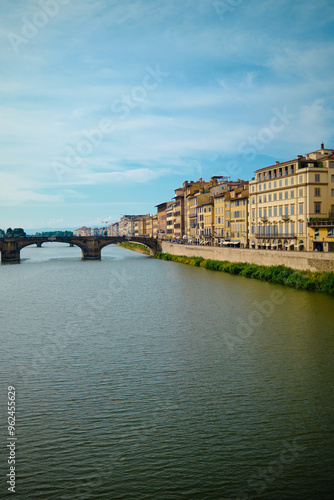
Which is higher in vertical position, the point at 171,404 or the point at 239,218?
the point at 239,218

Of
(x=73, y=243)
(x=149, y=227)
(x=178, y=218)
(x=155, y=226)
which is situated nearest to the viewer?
(x=73, y=243)

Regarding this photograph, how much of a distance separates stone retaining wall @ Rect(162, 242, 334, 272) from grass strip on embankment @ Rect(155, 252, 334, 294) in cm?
65

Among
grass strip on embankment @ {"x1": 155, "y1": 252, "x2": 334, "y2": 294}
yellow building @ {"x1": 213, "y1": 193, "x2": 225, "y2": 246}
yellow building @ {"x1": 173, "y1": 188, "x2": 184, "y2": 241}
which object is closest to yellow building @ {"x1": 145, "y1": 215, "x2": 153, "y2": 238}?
yellow building @ {"x1": 173, "y1": 188, "x2": 184, "y2": 241}

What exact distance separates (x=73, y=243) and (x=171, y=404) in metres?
93.5

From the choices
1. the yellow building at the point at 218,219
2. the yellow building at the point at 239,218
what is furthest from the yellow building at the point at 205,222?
the yellow building at the point at 239,218

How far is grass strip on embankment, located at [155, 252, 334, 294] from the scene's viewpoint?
41.7 m

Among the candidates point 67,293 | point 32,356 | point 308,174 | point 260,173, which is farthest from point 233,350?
point 260,173

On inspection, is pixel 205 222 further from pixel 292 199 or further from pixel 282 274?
pixel 282 274

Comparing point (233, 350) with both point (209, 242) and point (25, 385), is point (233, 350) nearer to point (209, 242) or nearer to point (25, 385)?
point (25, 385)

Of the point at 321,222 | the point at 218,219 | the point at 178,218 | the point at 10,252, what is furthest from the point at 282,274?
the point at 178,218

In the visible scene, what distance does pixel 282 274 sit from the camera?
157 feet

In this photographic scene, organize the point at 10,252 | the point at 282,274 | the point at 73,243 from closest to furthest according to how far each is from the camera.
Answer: the point at 282,274 → the point at 10,252 → the point at 73,243

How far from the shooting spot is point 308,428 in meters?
14.4

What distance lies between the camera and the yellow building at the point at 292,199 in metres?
54.1
